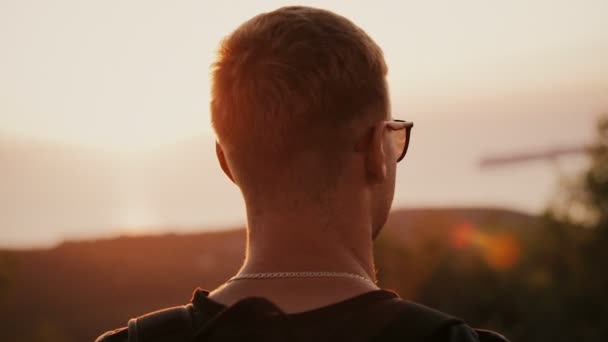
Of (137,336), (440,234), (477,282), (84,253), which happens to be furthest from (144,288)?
(137,336)

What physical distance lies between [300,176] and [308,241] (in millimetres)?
182

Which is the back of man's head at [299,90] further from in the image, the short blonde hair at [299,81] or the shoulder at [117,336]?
the shoulder at [117,336]

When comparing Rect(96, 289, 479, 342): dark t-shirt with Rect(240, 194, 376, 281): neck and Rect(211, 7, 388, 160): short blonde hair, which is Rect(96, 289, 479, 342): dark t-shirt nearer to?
Rect(240, 194, 376, 281): neck

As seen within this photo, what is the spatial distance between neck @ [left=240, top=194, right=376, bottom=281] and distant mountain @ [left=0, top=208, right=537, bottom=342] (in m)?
65.6

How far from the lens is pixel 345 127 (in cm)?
239

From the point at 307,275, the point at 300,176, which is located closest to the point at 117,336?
the point at 307,275

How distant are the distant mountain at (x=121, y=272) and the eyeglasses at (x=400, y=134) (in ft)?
215

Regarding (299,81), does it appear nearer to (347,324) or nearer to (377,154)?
(377,154)

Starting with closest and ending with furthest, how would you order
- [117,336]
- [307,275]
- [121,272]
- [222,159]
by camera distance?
[307,275]
[117,336]
[222,159]
[121,272]

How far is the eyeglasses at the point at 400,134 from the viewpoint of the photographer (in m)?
2.54

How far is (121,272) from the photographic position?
94.0 meters

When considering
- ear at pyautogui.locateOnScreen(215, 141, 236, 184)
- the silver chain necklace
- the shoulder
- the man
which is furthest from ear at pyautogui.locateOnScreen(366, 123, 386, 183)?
the shoulder

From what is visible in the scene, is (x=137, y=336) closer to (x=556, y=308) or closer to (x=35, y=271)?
(x=556, y=308)

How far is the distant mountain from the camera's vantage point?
8125 cm
